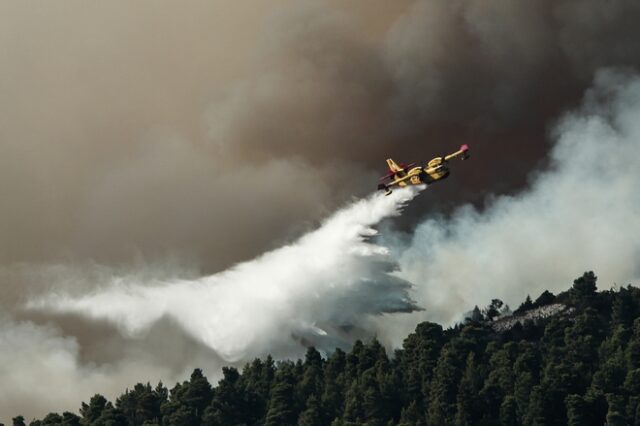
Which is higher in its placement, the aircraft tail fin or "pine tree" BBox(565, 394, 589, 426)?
the aircraft tail fin

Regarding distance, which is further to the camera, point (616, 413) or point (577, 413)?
point (577, 413)

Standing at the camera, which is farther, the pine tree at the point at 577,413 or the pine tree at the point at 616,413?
the pine tree at the point at 577,413

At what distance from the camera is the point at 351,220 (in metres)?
199

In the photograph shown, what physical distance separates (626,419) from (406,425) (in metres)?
28.1

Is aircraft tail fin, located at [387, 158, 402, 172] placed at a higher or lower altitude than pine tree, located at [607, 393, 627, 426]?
higher

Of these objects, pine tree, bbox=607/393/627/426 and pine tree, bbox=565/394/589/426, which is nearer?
pine tree, bbox=607/393/627/426

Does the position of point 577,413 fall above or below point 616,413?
above

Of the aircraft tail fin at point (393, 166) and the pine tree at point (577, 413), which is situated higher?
the aircraft tail fin at point (393, 166)

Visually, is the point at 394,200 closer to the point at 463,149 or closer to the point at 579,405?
the point at 463,149

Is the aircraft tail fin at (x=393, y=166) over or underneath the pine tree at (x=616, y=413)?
over

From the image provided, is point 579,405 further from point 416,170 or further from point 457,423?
point 416,170

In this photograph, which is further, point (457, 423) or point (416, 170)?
point (457, 423)

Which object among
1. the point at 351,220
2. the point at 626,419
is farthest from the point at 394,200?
the point at 626,419

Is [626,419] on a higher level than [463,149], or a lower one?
lower
